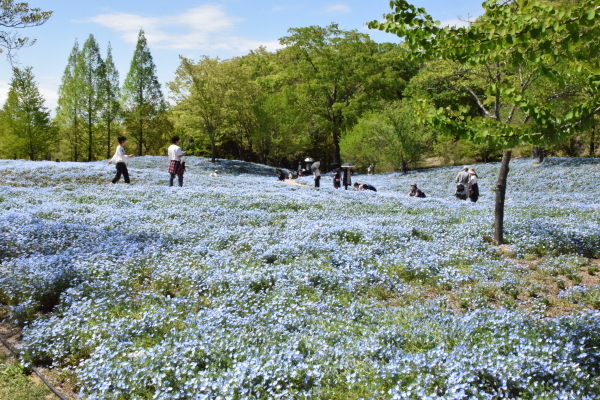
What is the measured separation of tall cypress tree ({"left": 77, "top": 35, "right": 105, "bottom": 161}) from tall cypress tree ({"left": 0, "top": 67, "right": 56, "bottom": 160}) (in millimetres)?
6330

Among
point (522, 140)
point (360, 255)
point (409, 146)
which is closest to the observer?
point (522, 140)

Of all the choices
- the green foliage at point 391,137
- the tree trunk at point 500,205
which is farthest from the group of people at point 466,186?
the green foliage at point 391,137

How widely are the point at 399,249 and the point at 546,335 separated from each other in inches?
194

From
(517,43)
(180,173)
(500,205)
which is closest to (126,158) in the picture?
(180,173)

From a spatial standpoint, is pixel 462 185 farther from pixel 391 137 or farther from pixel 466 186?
pixel 391 137

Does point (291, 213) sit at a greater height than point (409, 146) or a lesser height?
lesser

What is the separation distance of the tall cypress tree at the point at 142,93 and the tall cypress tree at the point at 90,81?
3689 mm

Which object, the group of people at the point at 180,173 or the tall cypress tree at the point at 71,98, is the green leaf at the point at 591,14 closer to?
the group of people at the point at 180,173

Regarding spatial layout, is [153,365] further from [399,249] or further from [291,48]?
[291,48]

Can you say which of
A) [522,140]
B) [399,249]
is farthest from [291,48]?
[522,140]

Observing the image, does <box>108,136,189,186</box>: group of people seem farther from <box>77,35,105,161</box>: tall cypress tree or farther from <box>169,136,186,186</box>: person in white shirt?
<box>77,35,105,161</box>: tall cypress tree

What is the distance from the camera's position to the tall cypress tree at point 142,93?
187 feet

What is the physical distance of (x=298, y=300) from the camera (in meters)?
7.39

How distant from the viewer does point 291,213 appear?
575 inches
